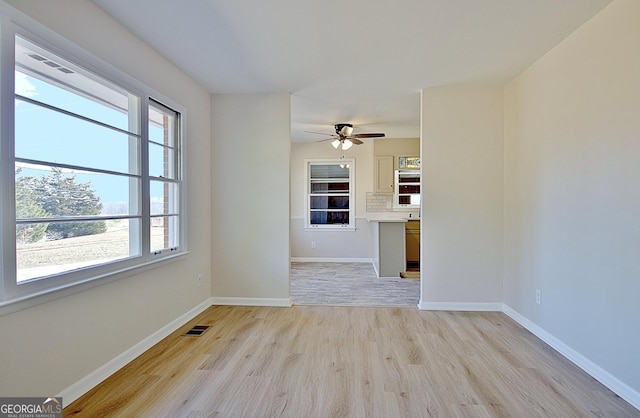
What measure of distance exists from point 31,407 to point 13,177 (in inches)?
48.5

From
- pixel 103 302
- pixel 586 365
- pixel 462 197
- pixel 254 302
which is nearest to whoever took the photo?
pixel 103 302

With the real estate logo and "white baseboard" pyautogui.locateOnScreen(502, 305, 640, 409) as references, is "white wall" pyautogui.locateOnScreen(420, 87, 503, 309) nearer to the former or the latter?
"white baseboard" pyautogui.locateOnScreen(502, 305, 640, 409)

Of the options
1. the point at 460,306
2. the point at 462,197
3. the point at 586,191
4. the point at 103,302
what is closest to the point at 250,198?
the point at 103,302

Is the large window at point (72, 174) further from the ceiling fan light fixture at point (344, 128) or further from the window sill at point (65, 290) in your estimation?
the ceiling fan light fixture at point (344, 128)

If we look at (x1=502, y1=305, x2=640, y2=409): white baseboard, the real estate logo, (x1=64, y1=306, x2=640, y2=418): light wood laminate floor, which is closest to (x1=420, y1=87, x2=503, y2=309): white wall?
(x1=64, y1=306, x2=640, y2=418): light wood laminate floor

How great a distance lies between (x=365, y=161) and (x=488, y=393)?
5.28 m

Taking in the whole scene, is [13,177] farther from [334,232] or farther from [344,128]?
[334,232]

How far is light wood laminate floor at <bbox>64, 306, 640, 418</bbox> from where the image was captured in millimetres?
1889

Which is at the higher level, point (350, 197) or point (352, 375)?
point (350, 197)

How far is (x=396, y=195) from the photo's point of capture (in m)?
6.73

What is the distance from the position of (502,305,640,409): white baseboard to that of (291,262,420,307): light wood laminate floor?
123 cm

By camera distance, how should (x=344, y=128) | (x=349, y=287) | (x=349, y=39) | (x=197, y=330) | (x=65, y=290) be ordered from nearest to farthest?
(x=65, y=290) < (x=349, y=39) < (x=197, y=330) < (x=349, y=287) < (x=344, y=128)

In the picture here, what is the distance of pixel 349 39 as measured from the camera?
2.57 metres

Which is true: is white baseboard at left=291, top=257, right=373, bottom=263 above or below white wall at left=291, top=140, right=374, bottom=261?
below
